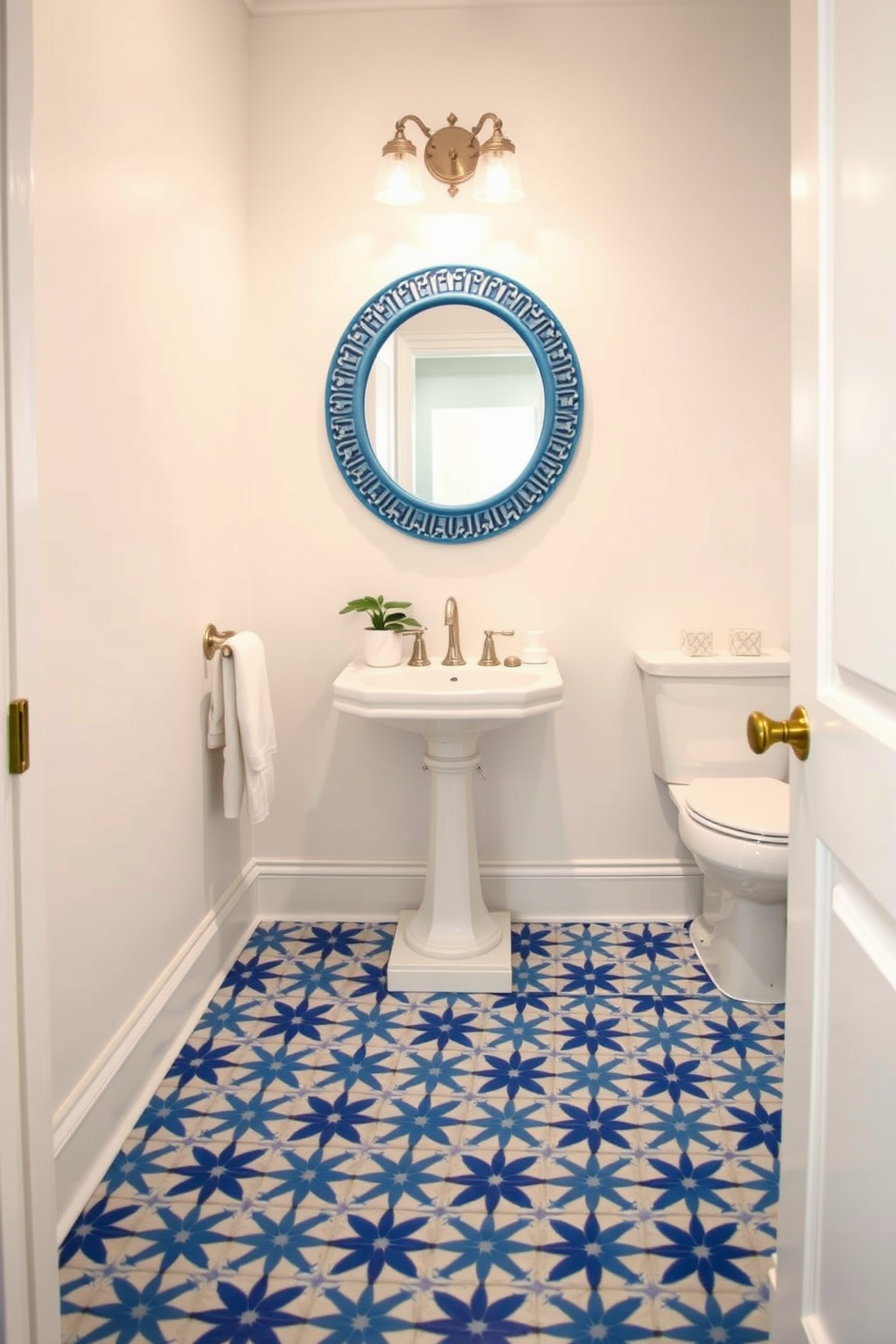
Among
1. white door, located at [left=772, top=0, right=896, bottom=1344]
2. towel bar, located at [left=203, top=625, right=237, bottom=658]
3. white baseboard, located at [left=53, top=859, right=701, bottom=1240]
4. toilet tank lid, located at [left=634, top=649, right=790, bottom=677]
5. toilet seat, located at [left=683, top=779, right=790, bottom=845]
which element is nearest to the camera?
white door, located at [left=772, top=0, right=896, bottom=1344]

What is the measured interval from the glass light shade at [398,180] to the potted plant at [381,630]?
1067mm

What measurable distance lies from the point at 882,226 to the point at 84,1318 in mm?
1802

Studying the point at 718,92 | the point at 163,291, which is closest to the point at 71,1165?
the point at 163,291

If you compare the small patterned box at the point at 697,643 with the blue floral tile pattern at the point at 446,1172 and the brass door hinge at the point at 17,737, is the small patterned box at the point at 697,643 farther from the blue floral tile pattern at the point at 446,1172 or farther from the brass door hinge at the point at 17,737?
the brass door hinge at the point at 17,737

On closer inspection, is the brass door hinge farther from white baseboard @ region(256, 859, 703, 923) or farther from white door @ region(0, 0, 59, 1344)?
white baseboard @ region(256, 859, 703, 923)

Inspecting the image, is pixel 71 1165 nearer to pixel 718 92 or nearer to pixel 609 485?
pixel 609 485

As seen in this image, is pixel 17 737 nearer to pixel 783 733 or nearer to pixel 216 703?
pixel 783 733

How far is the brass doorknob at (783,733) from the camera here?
1209mm

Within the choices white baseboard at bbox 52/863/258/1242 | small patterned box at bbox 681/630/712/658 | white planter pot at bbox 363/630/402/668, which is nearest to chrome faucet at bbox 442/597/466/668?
white planter pot at bbox 363/630/402/668

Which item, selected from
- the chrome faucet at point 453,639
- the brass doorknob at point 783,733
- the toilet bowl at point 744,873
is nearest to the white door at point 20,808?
the brass doorknob at point 783,733

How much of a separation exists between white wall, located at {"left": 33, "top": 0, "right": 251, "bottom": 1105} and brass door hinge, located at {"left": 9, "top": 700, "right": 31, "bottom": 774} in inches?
21.8

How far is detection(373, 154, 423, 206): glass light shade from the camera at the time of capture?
2801 mm

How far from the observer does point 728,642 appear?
306 centimetres

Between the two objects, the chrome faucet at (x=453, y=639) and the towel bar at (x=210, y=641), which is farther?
the chrome faucet at (x=453, y=639)
